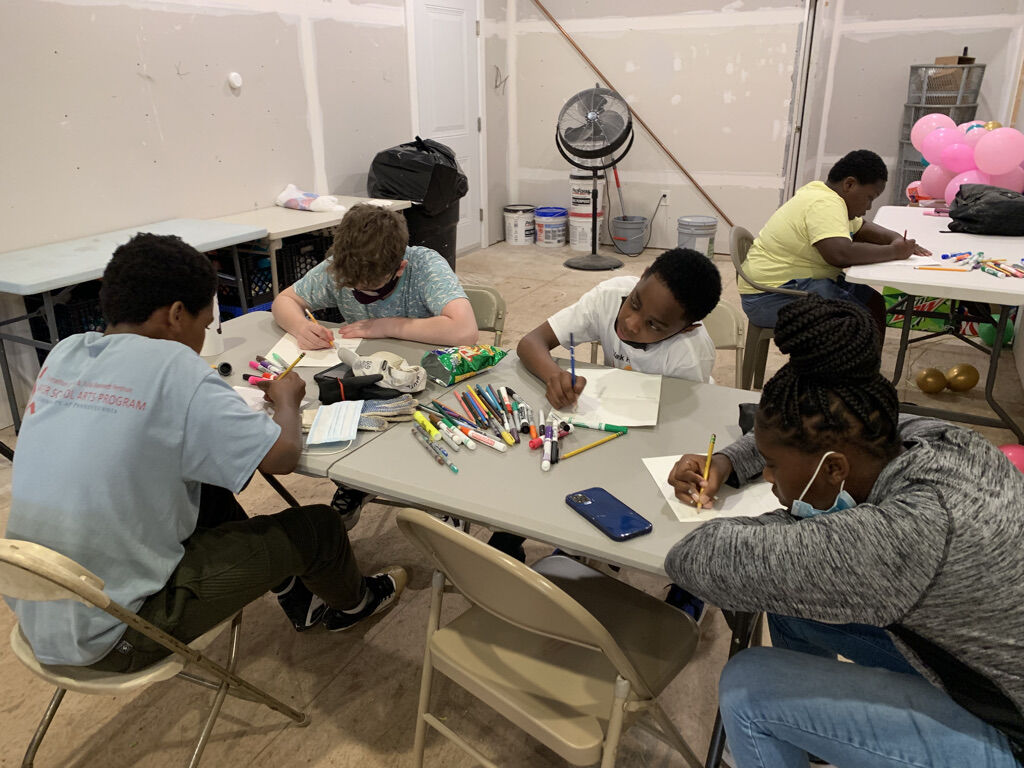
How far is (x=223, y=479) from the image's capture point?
4.39 ft

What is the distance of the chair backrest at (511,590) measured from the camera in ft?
3.34

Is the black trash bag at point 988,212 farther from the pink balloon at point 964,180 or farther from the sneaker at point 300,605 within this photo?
the sneaker at point 300,605

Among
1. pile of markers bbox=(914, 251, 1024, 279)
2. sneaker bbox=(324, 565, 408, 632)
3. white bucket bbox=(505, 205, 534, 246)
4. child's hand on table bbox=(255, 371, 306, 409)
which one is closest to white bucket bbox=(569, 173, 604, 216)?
white bucket bbox=(505, 205, 534, 246)

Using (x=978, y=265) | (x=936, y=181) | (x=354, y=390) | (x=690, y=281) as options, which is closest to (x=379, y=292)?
(x=354, y=390)

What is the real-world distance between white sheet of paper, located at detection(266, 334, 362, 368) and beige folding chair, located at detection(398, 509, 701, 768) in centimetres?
80

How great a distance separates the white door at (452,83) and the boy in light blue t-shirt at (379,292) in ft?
11.3

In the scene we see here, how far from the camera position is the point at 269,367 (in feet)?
6.09

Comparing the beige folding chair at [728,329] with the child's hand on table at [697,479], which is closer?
the child's hand on table at [697,479]

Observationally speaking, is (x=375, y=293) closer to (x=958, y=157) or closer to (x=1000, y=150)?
(x=1000, y=150)

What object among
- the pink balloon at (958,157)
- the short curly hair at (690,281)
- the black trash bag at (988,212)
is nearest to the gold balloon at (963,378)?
the black trash bag at (988,212)

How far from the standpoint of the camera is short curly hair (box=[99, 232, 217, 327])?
55.6 inches

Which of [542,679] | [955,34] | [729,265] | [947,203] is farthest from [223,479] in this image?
[955,34]

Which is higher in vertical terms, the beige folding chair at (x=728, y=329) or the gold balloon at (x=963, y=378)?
the beige folding chair at (x=728, y=329)

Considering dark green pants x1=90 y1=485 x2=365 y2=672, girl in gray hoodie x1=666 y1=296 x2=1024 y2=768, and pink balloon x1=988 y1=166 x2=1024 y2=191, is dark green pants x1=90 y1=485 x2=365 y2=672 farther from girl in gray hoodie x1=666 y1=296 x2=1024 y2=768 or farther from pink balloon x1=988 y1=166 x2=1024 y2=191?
pink balloon x1=988 y1=166 x2=1024 y2=191
